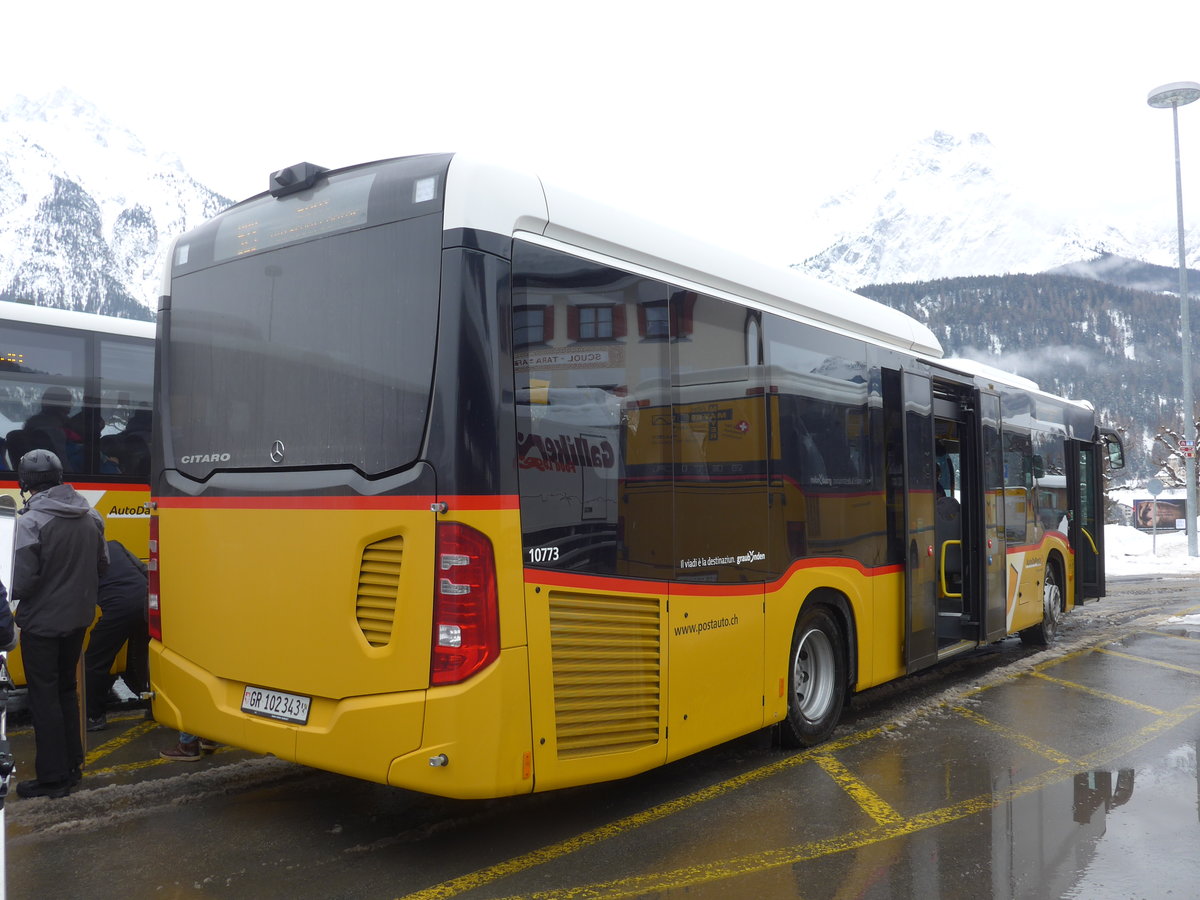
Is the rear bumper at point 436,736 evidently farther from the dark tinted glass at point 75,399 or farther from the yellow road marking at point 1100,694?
the yellow road marking at point 1100,694

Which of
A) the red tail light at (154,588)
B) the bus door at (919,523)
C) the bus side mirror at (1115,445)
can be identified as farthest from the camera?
the bus side mirror at (1115,445)

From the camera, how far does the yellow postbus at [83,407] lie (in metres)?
7.64

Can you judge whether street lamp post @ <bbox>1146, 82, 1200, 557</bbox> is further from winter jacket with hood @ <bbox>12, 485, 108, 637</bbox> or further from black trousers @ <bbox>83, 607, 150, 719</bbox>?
winter jacket with hood @ <bbox>12, 485, 108, 637</bbox>

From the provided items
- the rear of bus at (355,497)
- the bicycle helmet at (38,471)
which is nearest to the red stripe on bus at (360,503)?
the rear of bus at (355,497)

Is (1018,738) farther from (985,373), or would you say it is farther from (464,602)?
(464,602)

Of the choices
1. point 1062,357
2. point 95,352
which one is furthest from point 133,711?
point 1062,357

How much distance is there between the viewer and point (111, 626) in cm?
677

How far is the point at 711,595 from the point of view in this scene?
16.7ft

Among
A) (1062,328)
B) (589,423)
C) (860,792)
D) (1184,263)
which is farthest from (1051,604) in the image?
(1062,328)

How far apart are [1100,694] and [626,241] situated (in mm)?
5818

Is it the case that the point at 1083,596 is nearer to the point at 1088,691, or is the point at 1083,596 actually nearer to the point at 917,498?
the point at 1088,691

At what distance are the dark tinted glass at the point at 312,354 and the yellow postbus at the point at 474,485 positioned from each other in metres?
0.01

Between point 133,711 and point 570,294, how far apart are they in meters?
5.61

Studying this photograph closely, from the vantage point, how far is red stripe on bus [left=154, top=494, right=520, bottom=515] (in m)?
3.91
